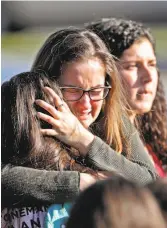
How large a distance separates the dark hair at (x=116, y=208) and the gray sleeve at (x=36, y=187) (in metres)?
0.80

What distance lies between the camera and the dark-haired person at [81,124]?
6.15 feet

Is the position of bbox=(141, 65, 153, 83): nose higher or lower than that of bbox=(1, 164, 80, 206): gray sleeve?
higher

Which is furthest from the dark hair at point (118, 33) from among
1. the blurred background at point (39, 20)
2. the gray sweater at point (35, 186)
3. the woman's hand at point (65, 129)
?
the blurred background at point (39, 20)

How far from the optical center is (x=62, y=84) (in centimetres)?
208

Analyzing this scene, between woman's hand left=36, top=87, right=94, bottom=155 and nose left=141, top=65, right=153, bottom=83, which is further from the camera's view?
nose left=141, top=65, right=153, bottom=83

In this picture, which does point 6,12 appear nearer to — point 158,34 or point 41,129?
point 158,34

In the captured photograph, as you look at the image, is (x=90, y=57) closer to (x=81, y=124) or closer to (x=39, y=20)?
(x=81, y=124)

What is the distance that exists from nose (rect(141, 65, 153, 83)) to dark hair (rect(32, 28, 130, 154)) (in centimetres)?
50

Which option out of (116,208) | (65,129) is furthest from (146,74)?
(116,208)

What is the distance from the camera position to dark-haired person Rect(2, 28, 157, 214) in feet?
6.15

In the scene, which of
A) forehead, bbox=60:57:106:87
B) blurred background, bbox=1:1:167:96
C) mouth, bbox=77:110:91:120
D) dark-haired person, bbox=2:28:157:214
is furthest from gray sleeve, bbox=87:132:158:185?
blurred background, bbox=1:1:167:96

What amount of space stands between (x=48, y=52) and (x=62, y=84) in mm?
197

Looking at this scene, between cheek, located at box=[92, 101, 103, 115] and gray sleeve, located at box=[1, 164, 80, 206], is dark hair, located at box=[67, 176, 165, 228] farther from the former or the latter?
cheek, located at box=[92, 101, 103, 115]

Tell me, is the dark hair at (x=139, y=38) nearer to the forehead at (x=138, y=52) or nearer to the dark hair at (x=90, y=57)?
the forehead at (x=138, y=52)
